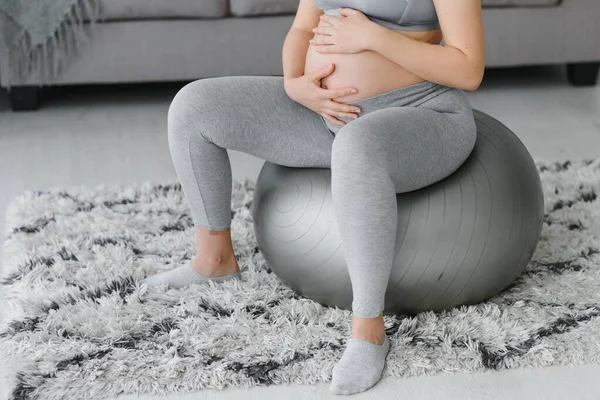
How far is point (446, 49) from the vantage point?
1.62 meters

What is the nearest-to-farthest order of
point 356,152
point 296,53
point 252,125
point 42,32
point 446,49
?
point 356,152 < point 446,49 < point 252,125 < point 296,53 < point 42,32

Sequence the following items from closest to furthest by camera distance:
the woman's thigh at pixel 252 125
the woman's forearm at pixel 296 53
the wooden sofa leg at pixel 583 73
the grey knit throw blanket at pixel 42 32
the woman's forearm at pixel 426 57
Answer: the woman's forearm at pixel 426 57 < the woman's thigh at pixel 252 125 < the woman's forearm at pixel 296 53 < the grey knit throw blanket at pixel 42 32 < the wooden sofa leg at pixel 583 73

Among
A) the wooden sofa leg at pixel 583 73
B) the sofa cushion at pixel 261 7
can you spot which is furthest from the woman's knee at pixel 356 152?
the wooden sofa leg at pixel 583 73

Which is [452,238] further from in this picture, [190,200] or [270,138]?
[190,200]

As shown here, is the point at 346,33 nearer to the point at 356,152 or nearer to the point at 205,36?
the point at 356,152

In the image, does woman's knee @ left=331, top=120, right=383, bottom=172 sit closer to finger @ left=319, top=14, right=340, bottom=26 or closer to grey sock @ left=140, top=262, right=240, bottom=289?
finger @ left=319, top=14, right=340, bottom=26

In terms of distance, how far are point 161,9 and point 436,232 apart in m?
1.70

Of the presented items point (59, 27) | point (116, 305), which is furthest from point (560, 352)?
point (59, 27)

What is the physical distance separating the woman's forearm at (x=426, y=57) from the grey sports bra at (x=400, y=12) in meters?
0.04

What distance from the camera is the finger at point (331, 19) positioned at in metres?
1.67

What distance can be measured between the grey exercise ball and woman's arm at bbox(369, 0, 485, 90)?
189 mm

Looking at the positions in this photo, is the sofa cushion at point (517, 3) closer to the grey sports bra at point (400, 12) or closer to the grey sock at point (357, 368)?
the grey sports bra at point (400, 12)

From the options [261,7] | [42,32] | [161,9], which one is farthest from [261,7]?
[42,32]

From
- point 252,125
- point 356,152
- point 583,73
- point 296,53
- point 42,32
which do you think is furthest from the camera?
point 583,73
